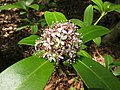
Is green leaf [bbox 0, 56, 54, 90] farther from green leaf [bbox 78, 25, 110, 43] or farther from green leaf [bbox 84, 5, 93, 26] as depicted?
green leaf [bbox 84, 5, 93, 26]

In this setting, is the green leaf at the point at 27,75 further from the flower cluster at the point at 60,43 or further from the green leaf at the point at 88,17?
the green leaf at the point at 88,17

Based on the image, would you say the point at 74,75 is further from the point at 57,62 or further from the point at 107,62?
the point at 57,62

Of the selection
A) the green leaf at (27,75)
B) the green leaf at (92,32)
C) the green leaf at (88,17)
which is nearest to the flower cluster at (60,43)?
the green leaf at (27,75)

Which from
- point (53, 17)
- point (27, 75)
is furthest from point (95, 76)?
point (53, 17)

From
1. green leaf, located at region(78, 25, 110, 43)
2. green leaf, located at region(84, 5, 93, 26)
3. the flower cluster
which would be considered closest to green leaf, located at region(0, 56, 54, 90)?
the flower cluster

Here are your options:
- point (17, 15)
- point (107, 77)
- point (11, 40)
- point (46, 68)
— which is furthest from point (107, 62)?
point (17, 15)

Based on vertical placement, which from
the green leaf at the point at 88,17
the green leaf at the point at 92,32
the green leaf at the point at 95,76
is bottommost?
the green leaf at the point at 95,76
